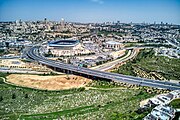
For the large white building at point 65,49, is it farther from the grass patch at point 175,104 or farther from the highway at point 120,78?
the grass patch at point 175,104

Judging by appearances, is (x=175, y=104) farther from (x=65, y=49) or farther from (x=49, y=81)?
(x=65, y=49)

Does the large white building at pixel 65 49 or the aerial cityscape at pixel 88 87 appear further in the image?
the large white building at pixel 65 49

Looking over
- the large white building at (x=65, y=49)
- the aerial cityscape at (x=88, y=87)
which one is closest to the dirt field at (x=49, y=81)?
the aerial cityscape at (x=88, y=87)

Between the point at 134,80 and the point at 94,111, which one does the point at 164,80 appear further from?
the point at 94,111

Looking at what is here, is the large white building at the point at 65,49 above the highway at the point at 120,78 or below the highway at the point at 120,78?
above

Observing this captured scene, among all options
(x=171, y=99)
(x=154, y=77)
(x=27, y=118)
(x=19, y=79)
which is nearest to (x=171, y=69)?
(x=154, y=77)

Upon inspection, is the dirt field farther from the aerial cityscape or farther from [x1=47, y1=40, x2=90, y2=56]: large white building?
[x1=47, y1=40, x2=90, y2=56]: large white building

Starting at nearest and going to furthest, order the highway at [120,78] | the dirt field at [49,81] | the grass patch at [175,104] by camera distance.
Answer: the grass patch at [175,104]
the highway at [120,78]
the dirt field at [49,81]

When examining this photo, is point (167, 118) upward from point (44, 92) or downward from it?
upward
